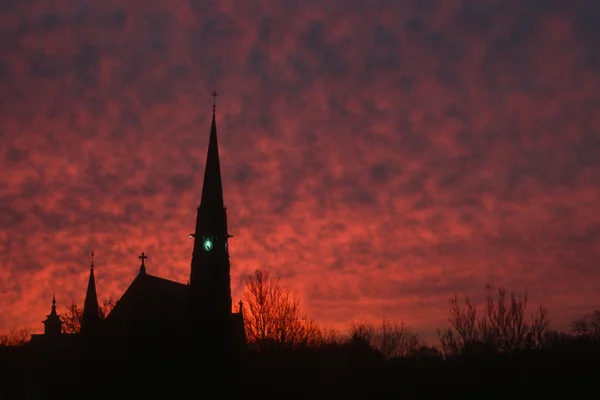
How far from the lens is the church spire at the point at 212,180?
207ft

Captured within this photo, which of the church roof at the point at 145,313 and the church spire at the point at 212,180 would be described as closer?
the church roof at the point at 145,313

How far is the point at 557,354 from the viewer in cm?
5594

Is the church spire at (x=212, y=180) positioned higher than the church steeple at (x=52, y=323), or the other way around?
the church spire at (x=212, y=180)

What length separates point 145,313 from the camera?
58.5 meters

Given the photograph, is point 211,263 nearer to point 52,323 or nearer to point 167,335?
point 167,335

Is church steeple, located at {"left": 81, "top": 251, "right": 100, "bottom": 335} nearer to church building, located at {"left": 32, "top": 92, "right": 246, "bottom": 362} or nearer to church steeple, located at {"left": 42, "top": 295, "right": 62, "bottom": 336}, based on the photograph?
church building, located at {"left": 32, "top": 92, "right": 246, "bottom": 362}

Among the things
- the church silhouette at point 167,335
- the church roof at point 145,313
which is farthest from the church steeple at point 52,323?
the church roof at point 145,313

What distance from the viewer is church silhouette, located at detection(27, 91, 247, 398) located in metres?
55.6

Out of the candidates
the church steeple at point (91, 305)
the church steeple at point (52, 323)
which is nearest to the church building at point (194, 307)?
the church steeple at point (91, 305)

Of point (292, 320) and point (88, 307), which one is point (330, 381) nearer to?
point (292, 320)

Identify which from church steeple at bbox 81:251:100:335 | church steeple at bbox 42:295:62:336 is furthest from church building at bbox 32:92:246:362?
church steeple at bbox 42:295:62:336

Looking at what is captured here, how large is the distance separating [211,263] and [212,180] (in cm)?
827

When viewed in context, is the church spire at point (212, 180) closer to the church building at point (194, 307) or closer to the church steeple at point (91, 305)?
the church building at point (194, 307)

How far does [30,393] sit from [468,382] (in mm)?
37929
